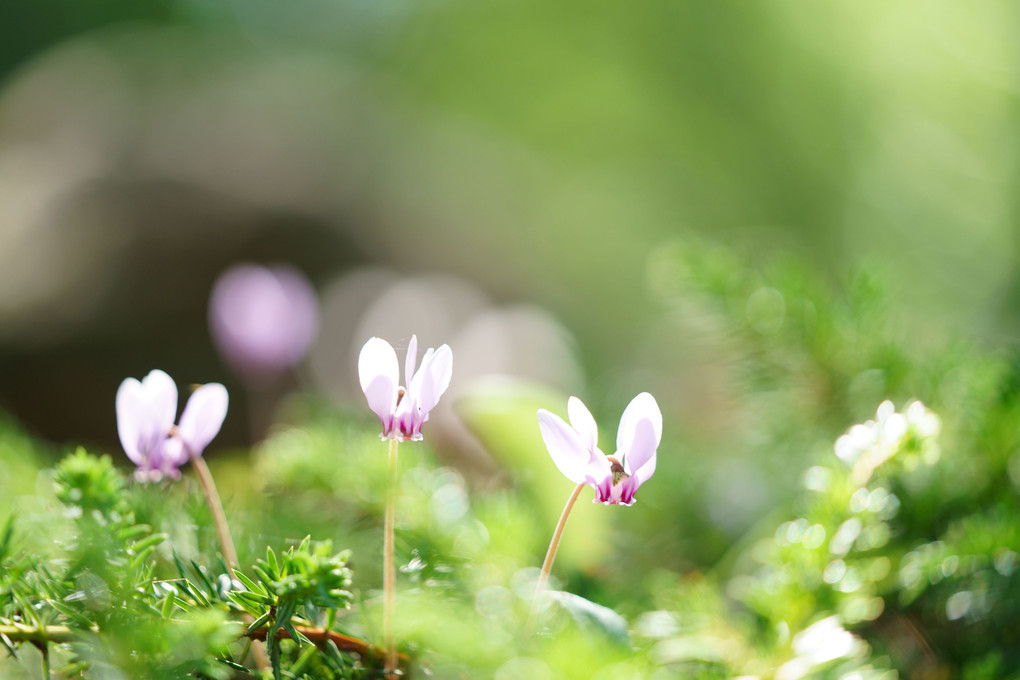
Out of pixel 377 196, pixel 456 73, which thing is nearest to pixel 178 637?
pixel 377 196

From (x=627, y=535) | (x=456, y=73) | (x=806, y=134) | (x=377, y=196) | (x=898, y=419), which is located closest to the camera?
(x=898, y=419)

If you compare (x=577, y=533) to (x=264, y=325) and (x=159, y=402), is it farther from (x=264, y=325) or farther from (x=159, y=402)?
(x=264, y=325)

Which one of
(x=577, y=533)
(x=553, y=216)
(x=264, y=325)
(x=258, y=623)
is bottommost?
(x=258, y=623)

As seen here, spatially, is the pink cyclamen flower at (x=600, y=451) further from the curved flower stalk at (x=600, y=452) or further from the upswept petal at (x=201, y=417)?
the upswept petal at (x=201, y=417)

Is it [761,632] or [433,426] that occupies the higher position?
[433,426]

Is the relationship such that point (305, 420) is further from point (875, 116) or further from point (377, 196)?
point (875, 116)

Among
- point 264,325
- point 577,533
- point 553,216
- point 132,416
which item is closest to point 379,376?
point 132,416

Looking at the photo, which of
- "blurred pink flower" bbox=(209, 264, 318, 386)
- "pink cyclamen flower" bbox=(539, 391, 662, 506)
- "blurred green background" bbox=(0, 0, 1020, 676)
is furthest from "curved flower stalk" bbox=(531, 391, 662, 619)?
"blurred pink flower" bbox=(209, 264, 318, 386)
